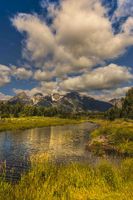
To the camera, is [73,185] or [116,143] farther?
[116,143]

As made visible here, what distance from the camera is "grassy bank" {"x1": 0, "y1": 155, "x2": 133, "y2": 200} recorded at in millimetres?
18250

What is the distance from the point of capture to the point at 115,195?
17922mm

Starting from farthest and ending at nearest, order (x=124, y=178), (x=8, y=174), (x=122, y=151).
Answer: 1. (x=122, y=151)
2. (x=8, y=174)
3. (x=124, y=178)

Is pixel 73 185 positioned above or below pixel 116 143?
below

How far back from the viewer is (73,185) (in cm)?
2153

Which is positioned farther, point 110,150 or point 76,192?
point 110,150

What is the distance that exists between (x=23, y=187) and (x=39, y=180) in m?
1.83

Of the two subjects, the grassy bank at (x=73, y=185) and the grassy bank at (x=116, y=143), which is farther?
the grassy bank at (x=116, y=143)

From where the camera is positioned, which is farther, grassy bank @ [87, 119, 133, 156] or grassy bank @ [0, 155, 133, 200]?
grassy bank @ [87, 119, 133, 156]

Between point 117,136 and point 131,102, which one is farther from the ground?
point 131,102

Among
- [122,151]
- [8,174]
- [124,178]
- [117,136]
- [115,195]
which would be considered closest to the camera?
[115,195]

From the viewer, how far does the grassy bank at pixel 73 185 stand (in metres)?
18.2

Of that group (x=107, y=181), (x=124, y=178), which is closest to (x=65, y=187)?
(x=107, y=181)

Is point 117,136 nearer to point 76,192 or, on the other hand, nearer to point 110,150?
point 110,150
